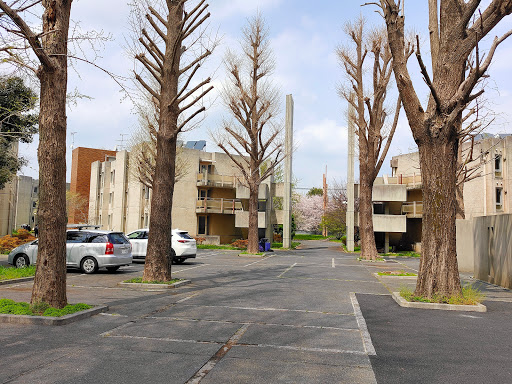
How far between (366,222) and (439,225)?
18.2 metres

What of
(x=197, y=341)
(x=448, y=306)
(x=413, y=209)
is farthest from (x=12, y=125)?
(x=413, y=209)

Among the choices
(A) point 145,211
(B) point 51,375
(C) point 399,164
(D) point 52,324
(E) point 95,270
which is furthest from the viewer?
(C) point 399,164

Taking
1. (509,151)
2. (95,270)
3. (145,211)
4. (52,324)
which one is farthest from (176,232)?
(509,151)

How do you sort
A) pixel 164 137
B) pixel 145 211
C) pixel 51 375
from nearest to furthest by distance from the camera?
pixel 51 375 → pixel 164 137 → pixel 145 211

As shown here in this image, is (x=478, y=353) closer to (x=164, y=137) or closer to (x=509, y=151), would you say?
(x=164, y=137)

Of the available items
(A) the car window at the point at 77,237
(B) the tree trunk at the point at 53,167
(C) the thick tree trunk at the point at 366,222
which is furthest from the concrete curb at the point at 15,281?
(C) the thick tree trunk at the point at 366,222

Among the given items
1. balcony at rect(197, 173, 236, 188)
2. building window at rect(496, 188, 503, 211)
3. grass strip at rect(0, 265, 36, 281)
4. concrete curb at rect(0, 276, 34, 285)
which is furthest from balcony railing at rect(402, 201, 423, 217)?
concrete curb at rect(0, 276, 34, 285)

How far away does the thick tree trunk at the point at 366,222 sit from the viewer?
1089 inches

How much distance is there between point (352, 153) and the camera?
124 ft

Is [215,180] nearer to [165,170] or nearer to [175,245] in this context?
[175,245]

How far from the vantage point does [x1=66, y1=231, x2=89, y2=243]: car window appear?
646 inches

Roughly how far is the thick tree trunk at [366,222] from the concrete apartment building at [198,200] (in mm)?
13984

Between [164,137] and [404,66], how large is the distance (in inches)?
268

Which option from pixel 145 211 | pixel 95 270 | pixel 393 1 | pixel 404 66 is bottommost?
pixel 95 270
